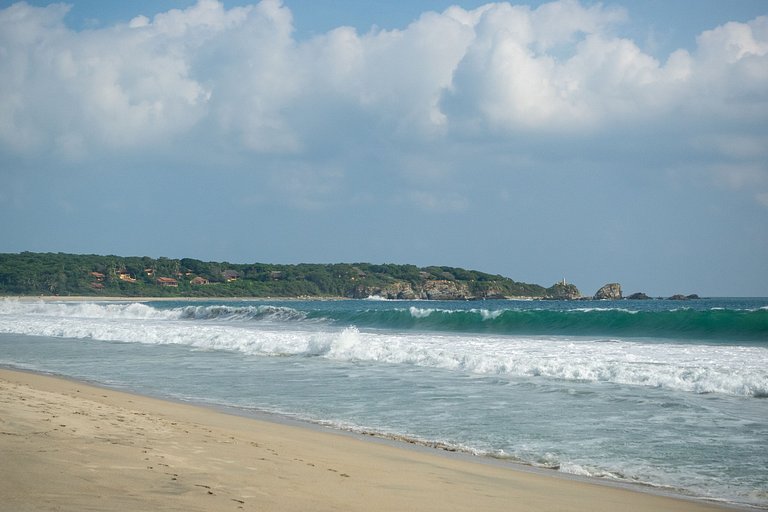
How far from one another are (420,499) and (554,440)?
12.5ft

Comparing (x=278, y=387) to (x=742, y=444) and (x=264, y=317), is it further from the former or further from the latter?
(x=264, y=317)

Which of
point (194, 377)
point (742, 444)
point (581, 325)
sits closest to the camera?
point (742, 444)

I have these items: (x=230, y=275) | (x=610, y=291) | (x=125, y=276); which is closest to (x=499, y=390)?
(x=125, y=276)

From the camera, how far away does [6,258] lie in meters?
113

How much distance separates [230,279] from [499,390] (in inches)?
4162

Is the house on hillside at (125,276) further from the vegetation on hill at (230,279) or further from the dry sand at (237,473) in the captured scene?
the dry sand at (237,473)

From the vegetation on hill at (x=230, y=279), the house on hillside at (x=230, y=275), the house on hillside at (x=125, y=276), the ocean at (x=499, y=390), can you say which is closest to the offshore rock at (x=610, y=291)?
the vegetation on hill at (x=230, y=279)

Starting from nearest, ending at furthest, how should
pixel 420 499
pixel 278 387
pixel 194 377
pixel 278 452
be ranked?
pixel 420 499 → pixel 278 452 → pixel 278 387 → pixel 194 377

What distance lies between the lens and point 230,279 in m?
115

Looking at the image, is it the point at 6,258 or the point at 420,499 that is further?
the point at 6,258

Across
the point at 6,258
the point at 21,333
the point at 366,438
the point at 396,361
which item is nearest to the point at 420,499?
the point at 366,438

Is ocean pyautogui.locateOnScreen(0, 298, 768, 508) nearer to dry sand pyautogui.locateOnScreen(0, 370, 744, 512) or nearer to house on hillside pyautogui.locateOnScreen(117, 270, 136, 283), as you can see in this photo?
dry sand pyautogui.locateOnScreen(0, 370, 744, 512)

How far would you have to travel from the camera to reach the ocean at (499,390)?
798cm

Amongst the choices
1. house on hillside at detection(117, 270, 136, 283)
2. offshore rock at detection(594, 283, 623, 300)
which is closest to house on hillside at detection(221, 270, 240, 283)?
house on hillside at detection(117, 270, 136, 283)
